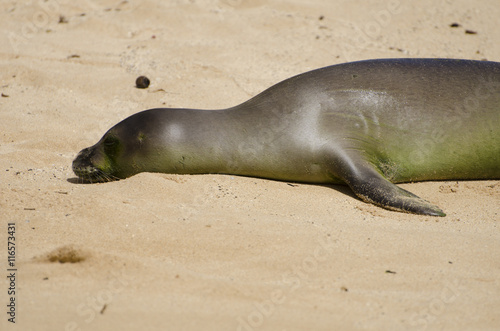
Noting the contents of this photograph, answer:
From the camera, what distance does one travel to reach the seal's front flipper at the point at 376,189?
344 cm

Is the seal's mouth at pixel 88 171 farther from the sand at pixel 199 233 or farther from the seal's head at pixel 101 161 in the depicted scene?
the sand at pixel 199 233

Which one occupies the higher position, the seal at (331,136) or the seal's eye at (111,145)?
the seal at (331,136)

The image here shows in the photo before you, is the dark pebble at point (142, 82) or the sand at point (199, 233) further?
the dark pebble at point (142, 82)

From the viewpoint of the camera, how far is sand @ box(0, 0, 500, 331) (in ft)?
7.38

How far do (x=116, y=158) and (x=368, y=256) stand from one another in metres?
2.13

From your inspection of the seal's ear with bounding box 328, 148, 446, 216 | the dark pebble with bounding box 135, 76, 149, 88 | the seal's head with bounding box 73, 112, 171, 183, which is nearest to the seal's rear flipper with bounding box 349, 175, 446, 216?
the seal's ear with bounding box 328, 148, 446, 216

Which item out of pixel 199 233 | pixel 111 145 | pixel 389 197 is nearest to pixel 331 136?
pixel 389 197

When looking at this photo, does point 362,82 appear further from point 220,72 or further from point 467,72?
point 220,72

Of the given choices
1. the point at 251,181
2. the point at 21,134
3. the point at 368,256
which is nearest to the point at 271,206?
the point at 251,181
